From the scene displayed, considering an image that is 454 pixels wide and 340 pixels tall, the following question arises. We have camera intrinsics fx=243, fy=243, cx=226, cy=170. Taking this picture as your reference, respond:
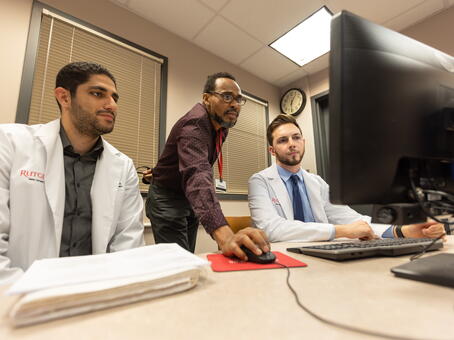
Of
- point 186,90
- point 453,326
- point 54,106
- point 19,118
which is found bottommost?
point 453,326

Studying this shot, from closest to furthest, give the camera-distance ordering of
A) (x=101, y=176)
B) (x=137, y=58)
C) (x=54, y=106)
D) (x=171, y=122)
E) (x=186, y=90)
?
1. (x=101, y=176)
2. (x=54, y=106)
3. (x=137, y=58)
4. (x=171, y=122)
5. (x=186, y=90)

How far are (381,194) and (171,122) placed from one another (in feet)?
6.92

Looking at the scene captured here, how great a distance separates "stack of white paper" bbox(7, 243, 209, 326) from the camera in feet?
1.00

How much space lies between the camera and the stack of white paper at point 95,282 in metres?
0.31

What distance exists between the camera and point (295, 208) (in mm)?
1466

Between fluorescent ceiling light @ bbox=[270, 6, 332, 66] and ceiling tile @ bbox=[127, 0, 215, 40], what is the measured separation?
820 mm

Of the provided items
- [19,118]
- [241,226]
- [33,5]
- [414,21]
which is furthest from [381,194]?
[414,21]

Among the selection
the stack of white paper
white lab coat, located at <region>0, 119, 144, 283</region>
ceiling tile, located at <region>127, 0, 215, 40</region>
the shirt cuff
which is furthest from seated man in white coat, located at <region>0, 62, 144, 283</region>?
ceiling tile, located at <region>127, 0, 215, 40</region>

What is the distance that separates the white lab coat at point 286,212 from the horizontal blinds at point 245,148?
3.90 feet

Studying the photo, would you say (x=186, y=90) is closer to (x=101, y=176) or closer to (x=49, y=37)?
(x=49, y=37)

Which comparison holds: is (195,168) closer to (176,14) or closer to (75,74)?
(75,74)

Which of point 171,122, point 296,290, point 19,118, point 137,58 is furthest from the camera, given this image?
point 171,122

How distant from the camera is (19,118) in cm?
155

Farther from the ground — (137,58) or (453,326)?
(137,58)
